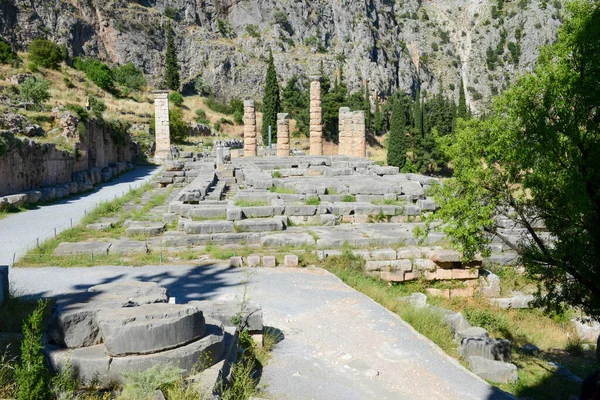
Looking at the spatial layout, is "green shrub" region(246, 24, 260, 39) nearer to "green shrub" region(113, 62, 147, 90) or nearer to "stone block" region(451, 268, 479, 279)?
"green shrub" region(113, 62, 147, 90)

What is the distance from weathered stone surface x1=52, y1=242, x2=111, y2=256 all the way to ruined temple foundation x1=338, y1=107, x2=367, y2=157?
873 inches

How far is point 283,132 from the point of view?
102 ft

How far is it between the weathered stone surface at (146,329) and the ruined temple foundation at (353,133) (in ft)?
88.5

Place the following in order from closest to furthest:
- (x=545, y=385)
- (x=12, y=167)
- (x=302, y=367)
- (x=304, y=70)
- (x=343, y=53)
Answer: (x=302, y=367) → (x=545, y=385) → (x=12, y=167) → (x=304, y=70) → (x=343, y=53)

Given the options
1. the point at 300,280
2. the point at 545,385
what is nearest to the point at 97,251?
the point at 300,280

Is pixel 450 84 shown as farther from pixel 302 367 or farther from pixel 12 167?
pixel 302 367

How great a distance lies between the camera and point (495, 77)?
307 ft

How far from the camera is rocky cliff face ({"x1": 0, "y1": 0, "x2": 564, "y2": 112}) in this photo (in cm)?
6819

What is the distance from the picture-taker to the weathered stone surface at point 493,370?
6.58 meters

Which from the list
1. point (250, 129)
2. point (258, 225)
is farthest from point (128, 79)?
point (258, 225)

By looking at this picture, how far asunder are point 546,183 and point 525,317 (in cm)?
478

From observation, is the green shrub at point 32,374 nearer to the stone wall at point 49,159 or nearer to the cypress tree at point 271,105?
the stone wall at point 49,159

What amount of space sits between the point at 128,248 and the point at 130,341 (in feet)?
23.2

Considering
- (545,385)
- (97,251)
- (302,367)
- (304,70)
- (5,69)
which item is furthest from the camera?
(304,70)
